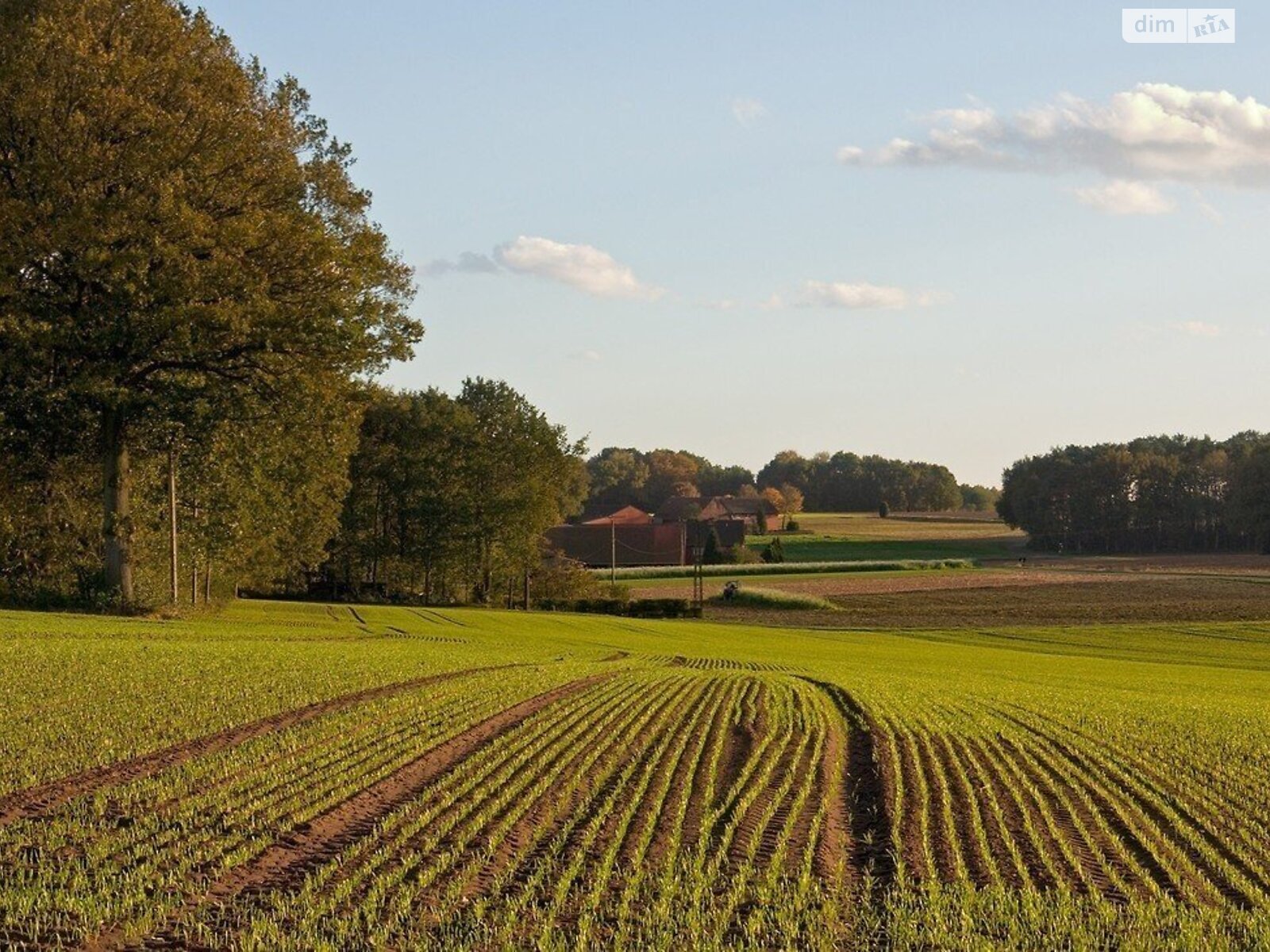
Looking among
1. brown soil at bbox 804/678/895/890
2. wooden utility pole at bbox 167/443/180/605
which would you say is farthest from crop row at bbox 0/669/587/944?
wooden utility pole at bbox 167/443/180/605

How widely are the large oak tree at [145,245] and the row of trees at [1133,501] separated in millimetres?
141136

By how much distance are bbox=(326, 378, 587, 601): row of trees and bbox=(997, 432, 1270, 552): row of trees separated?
10343cm

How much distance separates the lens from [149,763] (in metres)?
12.5

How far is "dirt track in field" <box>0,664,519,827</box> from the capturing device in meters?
10.7

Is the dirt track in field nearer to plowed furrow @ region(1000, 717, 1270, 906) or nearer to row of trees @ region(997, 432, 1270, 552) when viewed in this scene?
plowed furrow @ region(1000, 717, 1270, 906)

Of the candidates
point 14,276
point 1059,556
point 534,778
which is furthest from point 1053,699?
point 1059,556

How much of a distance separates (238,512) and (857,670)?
27411mm

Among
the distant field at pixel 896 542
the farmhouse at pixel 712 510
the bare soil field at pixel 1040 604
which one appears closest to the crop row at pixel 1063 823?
the bare soil field at pixel 1040 604

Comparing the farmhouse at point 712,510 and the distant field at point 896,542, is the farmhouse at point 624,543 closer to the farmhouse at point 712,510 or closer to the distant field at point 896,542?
the distant field at point 896,542

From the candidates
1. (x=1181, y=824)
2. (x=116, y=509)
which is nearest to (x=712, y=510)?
(x=116, y=509)

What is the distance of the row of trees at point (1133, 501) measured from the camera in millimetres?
158625

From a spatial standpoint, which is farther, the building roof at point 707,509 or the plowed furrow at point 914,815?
the building roof at point 707,509

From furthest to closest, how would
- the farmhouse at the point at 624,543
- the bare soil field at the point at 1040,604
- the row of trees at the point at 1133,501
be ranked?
1. the row of trees at the point at 1133,501
2. the farmhouse at the point at 624,543
3. the bare soil field at the point at 1040,604

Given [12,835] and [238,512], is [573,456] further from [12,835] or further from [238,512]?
[12,835]
